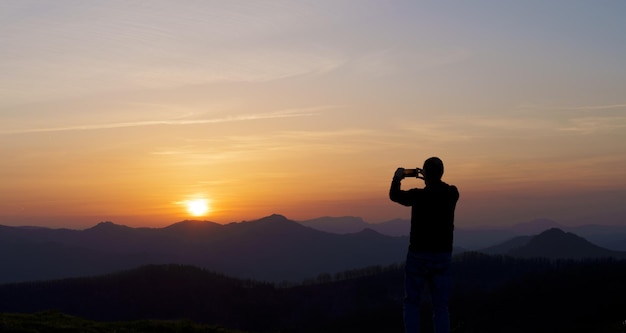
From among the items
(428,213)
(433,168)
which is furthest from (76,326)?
(433,168)

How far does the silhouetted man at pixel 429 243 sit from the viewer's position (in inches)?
544

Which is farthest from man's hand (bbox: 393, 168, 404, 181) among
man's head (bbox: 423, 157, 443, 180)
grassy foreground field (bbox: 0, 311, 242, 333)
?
grassy foreground field (bbox: 0, 311, 242, 333)

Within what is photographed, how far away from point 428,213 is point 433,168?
1007 mm

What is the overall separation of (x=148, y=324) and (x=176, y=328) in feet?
4.78

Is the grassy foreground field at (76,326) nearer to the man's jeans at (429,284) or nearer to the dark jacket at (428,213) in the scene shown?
the man's jeans at (429,284)

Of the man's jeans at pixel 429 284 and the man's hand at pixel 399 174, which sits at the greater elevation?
the man's hand at pixel 399 174

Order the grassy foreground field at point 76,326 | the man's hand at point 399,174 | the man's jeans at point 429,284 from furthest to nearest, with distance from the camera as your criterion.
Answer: the grassy foreground field at point 76,326 → the man's hand at point 399,174 → the man's jeans at point 429,284

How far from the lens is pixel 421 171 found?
1421 centimetres

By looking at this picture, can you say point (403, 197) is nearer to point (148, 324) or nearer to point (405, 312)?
point (405, 312)

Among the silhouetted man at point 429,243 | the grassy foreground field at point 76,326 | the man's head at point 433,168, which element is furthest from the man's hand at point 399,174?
the grassy foreground field at point 76,326

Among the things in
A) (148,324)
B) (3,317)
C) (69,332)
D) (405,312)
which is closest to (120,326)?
(148,324)

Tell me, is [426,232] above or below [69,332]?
above

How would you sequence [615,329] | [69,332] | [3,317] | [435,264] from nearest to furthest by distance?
[435,264] → [615,329] → [69,332] → [3,317]

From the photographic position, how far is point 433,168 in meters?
14.0
